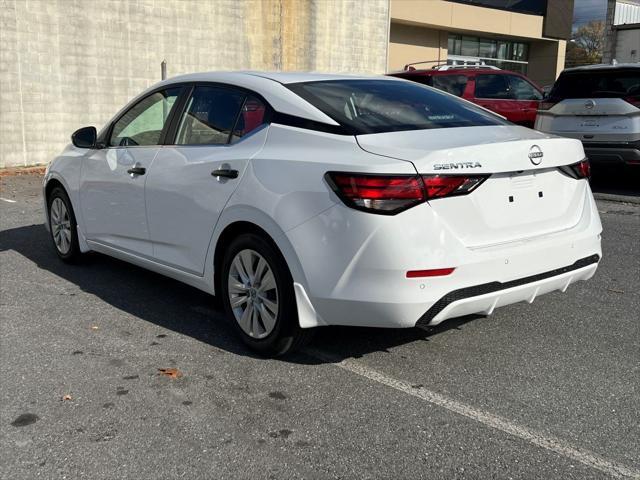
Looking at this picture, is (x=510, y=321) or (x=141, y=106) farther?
(x=141, y=106)

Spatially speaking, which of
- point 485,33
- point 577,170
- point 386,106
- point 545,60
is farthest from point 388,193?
point 545,60

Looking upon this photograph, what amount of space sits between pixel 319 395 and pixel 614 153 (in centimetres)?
786

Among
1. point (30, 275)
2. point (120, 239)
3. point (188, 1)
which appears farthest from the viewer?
point (188, 1)

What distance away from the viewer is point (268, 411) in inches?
138

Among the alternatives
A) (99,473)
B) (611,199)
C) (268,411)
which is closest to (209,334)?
(268,411)

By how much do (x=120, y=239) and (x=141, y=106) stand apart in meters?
1.05

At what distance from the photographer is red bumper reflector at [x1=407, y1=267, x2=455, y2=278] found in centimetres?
347

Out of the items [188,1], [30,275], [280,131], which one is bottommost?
[30,275]

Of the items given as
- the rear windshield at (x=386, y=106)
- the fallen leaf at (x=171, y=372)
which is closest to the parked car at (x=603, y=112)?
the rear windshield at (x=386, y=106)

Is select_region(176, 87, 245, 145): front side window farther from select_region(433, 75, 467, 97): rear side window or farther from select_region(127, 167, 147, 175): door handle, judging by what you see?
select_region(433, 75, 467, 97): rear side window

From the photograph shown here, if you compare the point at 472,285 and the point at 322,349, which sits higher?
the point at 472,285

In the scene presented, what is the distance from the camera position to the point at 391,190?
11.3ft

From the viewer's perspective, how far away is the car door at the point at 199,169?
14.0 feet

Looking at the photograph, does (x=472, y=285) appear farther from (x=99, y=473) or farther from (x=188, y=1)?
(x=188, y=1)
